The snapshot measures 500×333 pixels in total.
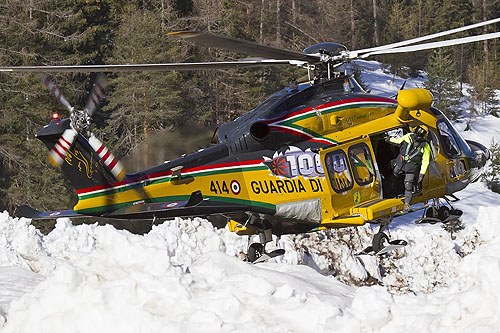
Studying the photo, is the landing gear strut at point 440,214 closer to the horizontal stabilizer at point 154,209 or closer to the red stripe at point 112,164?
the horizontal stabilizer at point 154,209

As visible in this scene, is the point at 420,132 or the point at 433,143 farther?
the point at 433,143

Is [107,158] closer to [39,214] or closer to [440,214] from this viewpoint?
[39,214]

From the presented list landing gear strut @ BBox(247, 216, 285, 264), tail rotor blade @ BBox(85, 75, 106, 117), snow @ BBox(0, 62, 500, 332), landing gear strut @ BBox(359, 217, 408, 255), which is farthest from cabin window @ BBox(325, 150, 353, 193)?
tail rotor blade @ BBox(85, 75, 106, 117)

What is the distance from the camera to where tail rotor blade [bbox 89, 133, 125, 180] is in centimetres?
899

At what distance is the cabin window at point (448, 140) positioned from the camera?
11164 mm

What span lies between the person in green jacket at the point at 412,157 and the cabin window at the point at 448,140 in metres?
0.73

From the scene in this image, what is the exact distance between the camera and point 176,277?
544 centimetres

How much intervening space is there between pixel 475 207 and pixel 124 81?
1658cm

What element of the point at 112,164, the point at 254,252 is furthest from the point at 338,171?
the point at 112,164

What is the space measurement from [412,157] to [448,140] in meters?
1.19

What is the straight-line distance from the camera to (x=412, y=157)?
1041 centimetres

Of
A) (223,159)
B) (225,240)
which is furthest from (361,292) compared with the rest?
(225,240)

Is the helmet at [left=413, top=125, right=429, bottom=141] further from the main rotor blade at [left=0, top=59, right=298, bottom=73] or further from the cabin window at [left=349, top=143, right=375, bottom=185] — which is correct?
the main rotor blade at [left=0, top=59, right=298, bottom=73]

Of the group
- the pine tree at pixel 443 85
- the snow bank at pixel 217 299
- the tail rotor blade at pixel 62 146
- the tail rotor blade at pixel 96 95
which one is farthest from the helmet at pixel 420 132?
the pine tree at pixel 443 85
